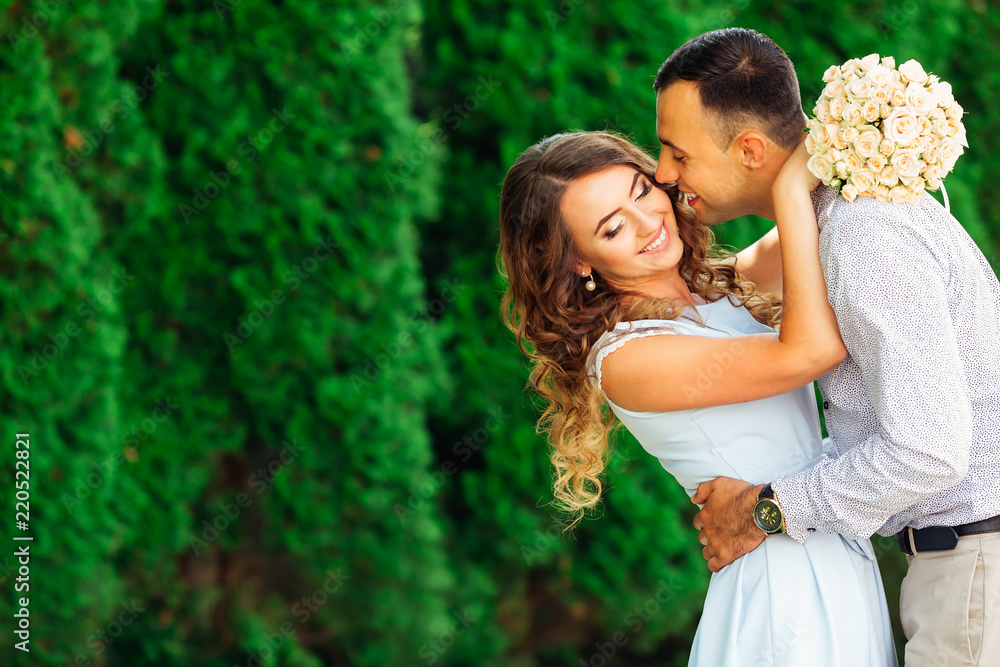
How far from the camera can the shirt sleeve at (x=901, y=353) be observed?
5.96 ft

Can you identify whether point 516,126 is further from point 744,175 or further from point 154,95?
point 744,175

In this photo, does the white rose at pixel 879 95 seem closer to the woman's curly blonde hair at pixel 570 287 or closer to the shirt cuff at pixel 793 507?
Answer: the woman's curly blonde hair at pixel 570 287

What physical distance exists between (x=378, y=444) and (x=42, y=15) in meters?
2.30

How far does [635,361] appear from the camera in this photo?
7.24ft

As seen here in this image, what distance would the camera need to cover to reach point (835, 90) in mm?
1940

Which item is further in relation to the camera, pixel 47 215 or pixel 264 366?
pixel 264 366

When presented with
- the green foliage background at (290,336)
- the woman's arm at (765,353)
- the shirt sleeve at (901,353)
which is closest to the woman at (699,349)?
the woman's arm at (765,353)

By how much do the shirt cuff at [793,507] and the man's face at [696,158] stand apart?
0.70 m

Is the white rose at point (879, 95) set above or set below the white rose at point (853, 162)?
above

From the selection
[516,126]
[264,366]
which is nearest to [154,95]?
[264,366]

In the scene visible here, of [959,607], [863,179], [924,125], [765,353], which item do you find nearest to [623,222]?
[765,353]

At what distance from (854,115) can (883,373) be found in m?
0.54

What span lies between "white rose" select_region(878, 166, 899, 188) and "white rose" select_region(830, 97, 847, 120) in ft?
0.48

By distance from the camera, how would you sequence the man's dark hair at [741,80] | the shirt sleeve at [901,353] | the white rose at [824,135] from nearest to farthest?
the shirt sleeve at [901,353], the white rose at [824,135], the man's dark hair at [741,80]
